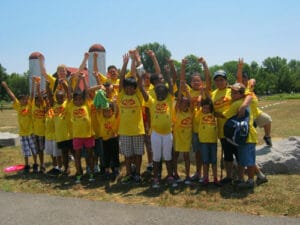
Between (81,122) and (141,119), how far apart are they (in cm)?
114

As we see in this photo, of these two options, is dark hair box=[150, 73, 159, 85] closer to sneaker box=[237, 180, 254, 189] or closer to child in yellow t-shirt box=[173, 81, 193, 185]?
child in yellow t-shirt box=[173, 81, 193, 185]

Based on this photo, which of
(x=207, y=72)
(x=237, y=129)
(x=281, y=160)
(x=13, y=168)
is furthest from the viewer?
(x=13, y=168)

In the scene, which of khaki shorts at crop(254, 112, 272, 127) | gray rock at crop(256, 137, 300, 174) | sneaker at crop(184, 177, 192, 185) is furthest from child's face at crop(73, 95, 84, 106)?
khaki shorts at crop(254, 112, 272, 127)

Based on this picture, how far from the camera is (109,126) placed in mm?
6852

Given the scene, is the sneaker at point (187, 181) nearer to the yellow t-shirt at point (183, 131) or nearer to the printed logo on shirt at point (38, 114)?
the yellow t-shirt at point (183, 131)

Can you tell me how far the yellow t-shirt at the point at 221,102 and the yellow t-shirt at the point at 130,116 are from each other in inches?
51.8

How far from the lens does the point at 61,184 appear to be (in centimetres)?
675

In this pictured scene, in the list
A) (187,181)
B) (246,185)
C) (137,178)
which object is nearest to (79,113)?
(137,178)

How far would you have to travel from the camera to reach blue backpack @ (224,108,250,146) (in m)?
5.65

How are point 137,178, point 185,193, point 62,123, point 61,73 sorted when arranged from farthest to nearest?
point 61,73
point 62,123
point 137,178
point 185,193

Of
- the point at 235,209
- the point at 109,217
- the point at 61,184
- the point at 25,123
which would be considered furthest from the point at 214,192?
the point at 25,123

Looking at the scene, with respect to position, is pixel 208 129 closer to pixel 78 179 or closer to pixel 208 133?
pixel 208 133

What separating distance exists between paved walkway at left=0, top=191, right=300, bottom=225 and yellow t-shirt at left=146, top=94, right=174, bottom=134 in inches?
57.8

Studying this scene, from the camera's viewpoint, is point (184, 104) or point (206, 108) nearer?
point (206, 108)
